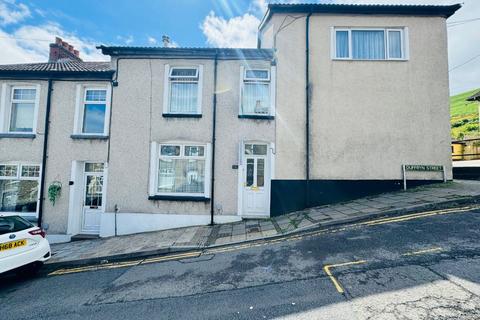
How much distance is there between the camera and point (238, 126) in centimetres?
844

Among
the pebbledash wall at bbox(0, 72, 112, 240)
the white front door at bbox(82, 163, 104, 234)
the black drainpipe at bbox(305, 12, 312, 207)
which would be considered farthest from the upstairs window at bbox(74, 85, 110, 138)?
the black drainpipe at bbox(305, 12, 312, 207)

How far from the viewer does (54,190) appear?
8.38 m

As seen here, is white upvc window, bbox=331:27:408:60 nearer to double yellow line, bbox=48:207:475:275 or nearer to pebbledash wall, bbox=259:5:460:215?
pebbledash wall, bbox=259:5:460:215

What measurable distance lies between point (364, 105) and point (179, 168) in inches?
301

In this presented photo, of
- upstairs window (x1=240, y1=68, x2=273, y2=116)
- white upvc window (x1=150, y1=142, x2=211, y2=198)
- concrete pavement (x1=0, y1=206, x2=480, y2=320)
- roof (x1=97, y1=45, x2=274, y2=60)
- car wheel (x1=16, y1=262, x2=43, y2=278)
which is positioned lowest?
car wheel (x1=16, y1=262, x2=43, y2=278)

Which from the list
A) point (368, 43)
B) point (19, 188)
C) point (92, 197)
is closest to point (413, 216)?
point (368, 43)

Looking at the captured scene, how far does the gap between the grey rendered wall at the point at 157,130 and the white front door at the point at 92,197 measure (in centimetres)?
83

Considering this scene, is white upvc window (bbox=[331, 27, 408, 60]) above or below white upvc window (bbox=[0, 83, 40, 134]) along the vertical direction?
above

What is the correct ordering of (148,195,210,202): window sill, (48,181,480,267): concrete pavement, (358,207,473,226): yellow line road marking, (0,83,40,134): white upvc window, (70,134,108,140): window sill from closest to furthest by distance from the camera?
(358,207,473,226): yellow line road marking < (48,181,480,267): concrete pavement < (148,195,210,202): window sill < (70,134,108,140): window sill < (0,83,40,134): white upvc window

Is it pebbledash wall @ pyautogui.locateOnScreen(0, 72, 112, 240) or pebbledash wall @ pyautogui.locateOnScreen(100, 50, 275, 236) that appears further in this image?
pebbledash wall @ pyautogui.locateOnScreen(0, 72, 112, 240)

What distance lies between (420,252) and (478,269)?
30.4 inches

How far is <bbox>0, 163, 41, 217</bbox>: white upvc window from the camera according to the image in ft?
28.5

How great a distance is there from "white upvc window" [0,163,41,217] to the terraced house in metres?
0.05

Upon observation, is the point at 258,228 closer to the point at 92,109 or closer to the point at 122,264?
the point at 122,264
